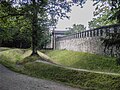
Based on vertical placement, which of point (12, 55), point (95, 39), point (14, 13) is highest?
point (14, 13)

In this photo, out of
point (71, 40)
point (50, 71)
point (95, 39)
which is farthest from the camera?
point (71, 40)

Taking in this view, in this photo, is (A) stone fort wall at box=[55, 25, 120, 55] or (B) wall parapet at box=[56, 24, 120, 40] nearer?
(B) wall parapet at box=[56, 24, 120, 40]

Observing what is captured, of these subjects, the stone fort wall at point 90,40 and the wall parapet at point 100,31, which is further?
the stone fort wall at point 90,40

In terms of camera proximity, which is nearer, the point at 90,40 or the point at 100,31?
the point at 100,31

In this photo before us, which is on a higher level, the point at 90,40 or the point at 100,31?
the point at 100,31

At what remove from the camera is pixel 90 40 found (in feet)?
76.6

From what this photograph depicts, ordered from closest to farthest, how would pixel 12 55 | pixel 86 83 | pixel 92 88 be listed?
pixel 92 88
pixel 86 83
pixel 12 55

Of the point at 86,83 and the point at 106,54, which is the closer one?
the point at 86,83

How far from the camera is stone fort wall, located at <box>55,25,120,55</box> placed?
1941 cm

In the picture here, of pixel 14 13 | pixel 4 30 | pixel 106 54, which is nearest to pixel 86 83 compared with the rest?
pixel 106 54

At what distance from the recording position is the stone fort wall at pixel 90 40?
63.7ft

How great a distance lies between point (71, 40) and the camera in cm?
3164

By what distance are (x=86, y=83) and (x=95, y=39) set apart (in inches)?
421

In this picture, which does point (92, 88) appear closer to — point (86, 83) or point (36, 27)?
point (86, 83)
